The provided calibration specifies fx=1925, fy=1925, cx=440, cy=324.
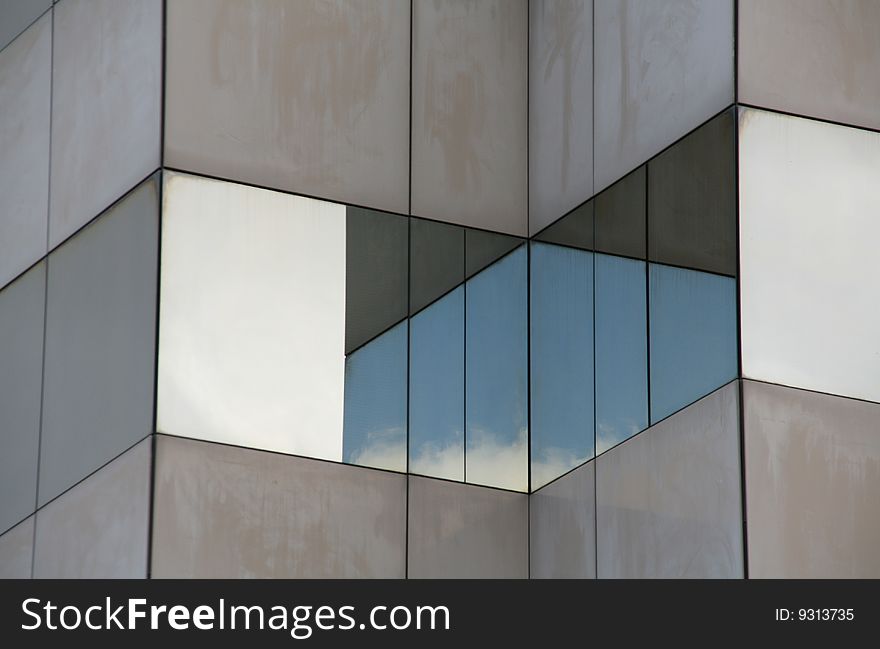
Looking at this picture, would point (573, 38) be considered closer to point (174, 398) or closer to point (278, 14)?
point (278, 14)

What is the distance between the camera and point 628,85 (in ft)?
77.5

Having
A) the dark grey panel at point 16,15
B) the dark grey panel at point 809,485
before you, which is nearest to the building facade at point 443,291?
the dark grey panel at point 809,485

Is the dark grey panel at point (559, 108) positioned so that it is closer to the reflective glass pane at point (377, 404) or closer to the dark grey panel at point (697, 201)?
the dark grey panel at point (697, 201)

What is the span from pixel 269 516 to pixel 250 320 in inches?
92.3

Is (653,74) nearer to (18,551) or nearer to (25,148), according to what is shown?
(25,148)

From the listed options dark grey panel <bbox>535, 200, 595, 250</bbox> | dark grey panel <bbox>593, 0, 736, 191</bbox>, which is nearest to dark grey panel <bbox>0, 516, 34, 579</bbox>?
dark grey panel <bbox>535, 200, 595, 250</bbox>

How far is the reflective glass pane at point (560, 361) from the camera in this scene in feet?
78.0

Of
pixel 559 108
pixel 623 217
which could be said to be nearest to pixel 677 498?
pixel 623 217

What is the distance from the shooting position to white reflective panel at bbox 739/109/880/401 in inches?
832

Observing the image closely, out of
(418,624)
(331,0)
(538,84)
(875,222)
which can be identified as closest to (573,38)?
(538,84)

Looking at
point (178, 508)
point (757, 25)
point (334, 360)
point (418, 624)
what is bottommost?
point (418, 624)

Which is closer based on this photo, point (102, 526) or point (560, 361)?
point (102, 526)

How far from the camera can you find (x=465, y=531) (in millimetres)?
23984

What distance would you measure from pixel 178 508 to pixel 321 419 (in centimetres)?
221
